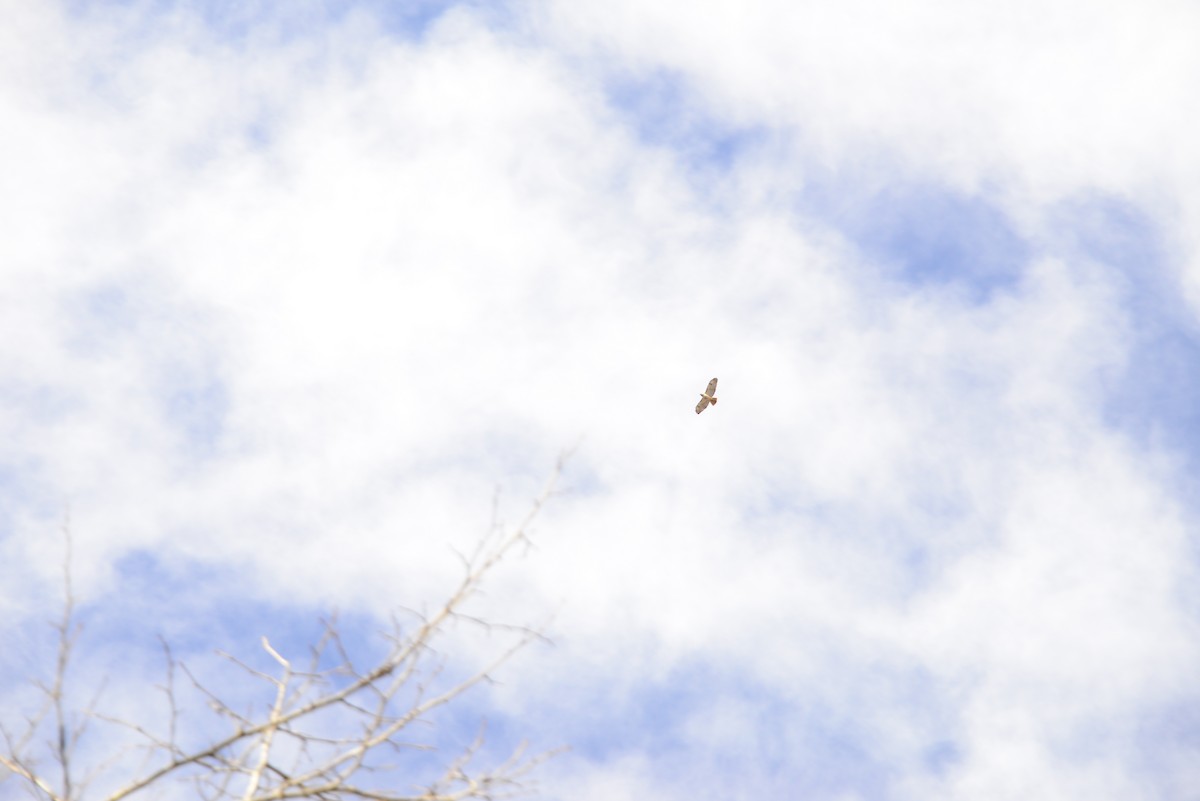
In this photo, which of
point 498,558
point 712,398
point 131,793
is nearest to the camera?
point 131,793

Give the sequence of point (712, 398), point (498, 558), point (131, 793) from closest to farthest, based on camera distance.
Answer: point (131, 793), point (498, 558), point (712, 398)

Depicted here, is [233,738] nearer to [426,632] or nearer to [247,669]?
[247,669]

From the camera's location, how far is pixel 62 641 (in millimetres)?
7875

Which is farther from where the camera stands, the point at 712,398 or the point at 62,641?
the point at 712,398

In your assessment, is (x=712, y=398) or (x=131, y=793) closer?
(x=131, y=793)

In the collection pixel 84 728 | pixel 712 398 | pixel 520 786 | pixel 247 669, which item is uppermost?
pixel 712 398

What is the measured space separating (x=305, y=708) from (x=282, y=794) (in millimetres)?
616

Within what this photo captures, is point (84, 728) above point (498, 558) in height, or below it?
below

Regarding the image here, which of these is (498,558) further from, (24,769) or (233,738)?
(24,769)

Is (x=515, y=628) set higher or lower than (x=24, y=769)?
higher

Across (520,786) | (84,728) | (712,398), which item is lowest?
(520,786)

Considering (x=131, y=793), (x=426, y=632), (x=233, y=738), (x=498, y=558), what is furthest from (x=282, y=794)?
(x=498, y=558)

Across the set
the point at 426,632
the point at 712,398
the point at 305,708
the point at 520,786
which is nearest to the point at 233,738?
the point at 305,708

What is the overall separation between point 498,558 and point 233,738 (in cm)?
230
